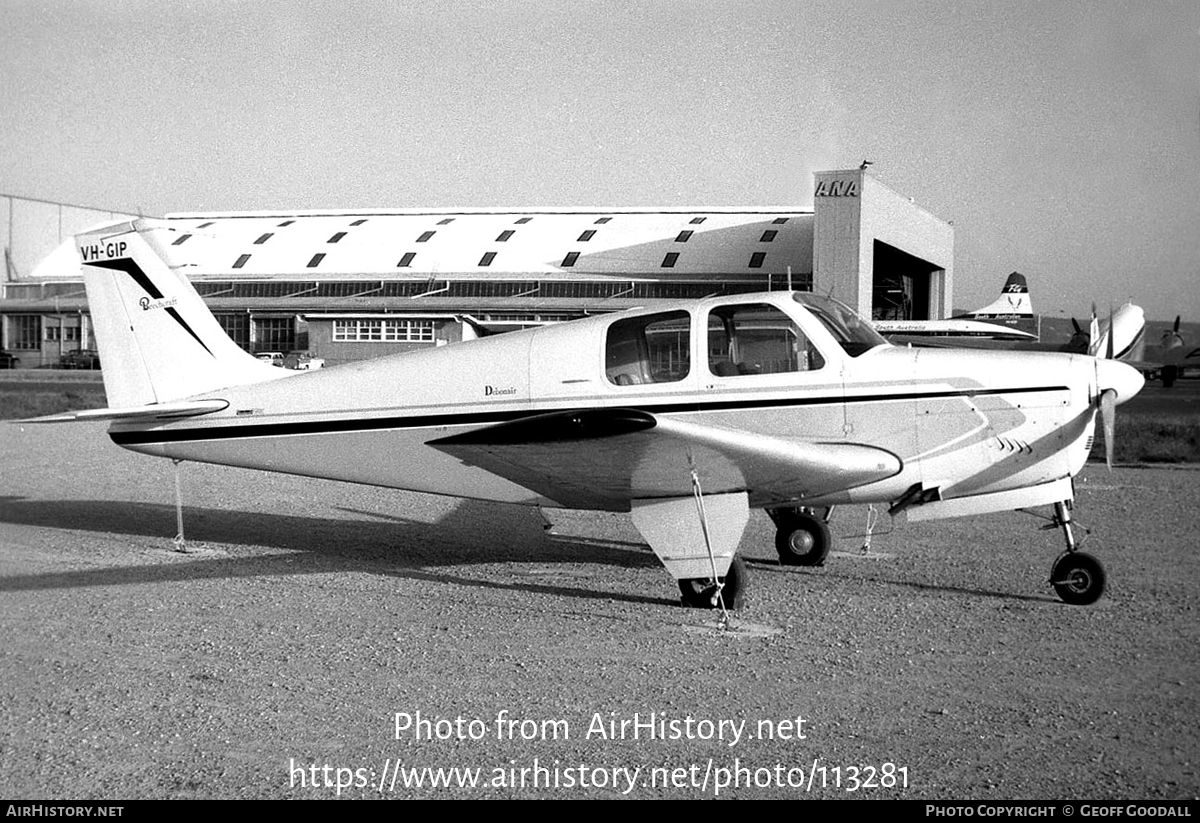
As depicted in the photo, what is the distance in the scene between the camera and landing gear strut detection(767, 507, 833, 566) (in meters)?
9.16

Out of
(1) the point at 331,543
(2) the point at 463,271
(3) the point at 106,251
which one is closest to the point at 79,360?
(2) the point at 463,271

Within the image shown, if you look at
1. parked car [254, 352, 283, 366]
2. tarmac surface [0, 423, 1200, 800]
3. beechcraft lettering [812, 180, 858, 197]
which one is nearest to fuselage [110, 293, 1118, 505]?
tarmac surface [0, 423, 1200, 800]

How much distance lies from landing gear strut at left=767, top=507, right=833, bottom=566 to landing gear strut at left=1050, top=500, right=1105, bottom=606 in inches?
80.5

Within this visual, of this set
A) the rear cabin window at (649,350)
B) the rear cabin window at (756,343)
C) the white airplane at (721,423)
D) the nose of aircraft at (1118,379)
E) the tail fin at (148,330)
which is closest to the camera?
the white airplane at (721,423)

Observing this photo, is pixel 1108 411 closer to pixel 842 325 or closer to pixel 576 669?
pixel 842 325

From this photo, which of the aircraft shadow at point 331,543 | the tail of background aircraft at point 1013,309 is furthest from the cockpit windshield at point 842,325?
the tail of background aircraft at point 1013,309

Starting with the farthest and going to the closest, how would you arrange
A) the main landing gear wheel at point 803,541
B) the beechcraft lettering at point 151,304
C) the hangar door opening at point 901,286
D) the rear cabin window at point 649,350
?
the hangar door opening at point 901,286 < the beechcraft lettering at point 151,304 < the main landing gear wheel at point 803,541 < the rear cabin window at point 649,350

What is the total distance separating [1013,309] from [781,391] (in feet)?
180

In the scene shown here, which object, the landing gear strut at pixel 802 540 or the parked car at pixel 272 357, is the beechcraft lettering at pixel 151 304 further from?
the parked car at pixel 272 357

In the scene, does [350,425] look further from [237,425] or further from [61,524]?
[61,524]

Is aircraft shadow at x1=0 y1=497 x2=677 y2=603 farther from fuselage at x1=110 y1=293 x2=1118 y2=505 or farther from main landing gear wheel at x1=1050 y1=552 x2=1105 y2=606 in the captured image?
main landing gear wheel at x1=1050 y1=552 x2=1105 y2=606

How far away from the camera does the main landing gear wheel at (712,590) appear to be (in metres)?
7.46

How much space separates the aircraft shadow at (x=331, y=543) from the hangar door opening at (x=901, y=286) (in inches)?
1286

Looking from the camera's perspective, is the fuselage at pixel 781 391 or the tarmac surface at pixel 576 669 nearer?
the tarmac surface at pixel 576 669
